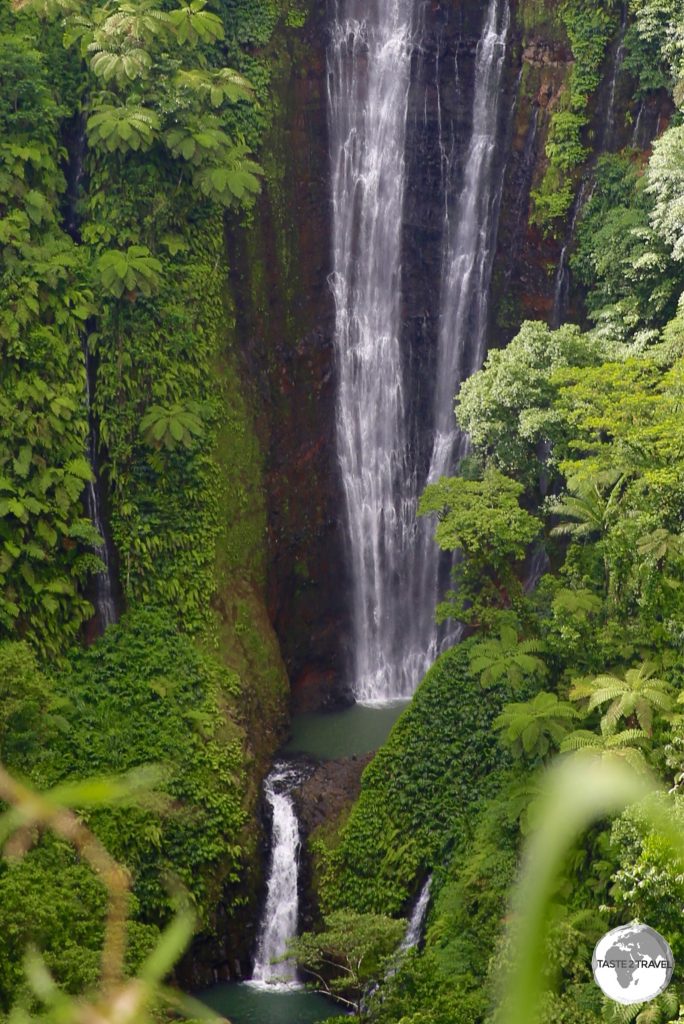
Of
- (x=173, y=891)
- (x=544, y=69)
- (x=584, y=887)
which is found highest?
(x=544, y=69)

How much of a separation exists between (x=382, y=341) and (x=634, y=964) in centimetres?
1503

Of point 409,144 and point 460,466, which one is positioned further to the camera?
point 409,144

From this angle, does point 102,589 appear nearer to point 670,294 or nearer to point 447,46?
point 670,294

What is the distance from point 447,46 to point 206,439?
27.6 feet

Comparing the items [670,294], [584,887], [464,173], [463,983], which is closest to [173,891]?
[463,983]

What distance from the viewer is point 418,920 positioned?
1438cm

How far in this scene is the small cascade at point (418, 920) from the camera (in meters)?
14.2

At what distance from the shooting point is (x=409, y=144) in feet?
66.8

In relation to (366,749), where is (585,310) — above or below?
above

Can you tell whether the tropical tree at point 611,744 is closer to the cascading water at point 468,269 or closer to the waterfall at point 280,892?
the waterfall at point 280,892

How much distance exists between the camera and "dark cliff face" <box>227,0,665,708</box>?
19859 millimetres

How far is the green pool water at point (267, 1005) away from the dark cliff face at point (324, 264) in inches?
237

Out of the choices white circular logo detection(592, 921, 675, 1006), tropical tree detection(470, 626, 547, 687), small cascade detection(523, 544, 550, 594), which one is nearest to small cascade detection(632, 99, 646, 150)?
small cascade detection(523, 544, 550, 594)

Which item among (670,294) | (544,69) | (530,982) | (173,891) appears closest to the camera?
(530,982)
